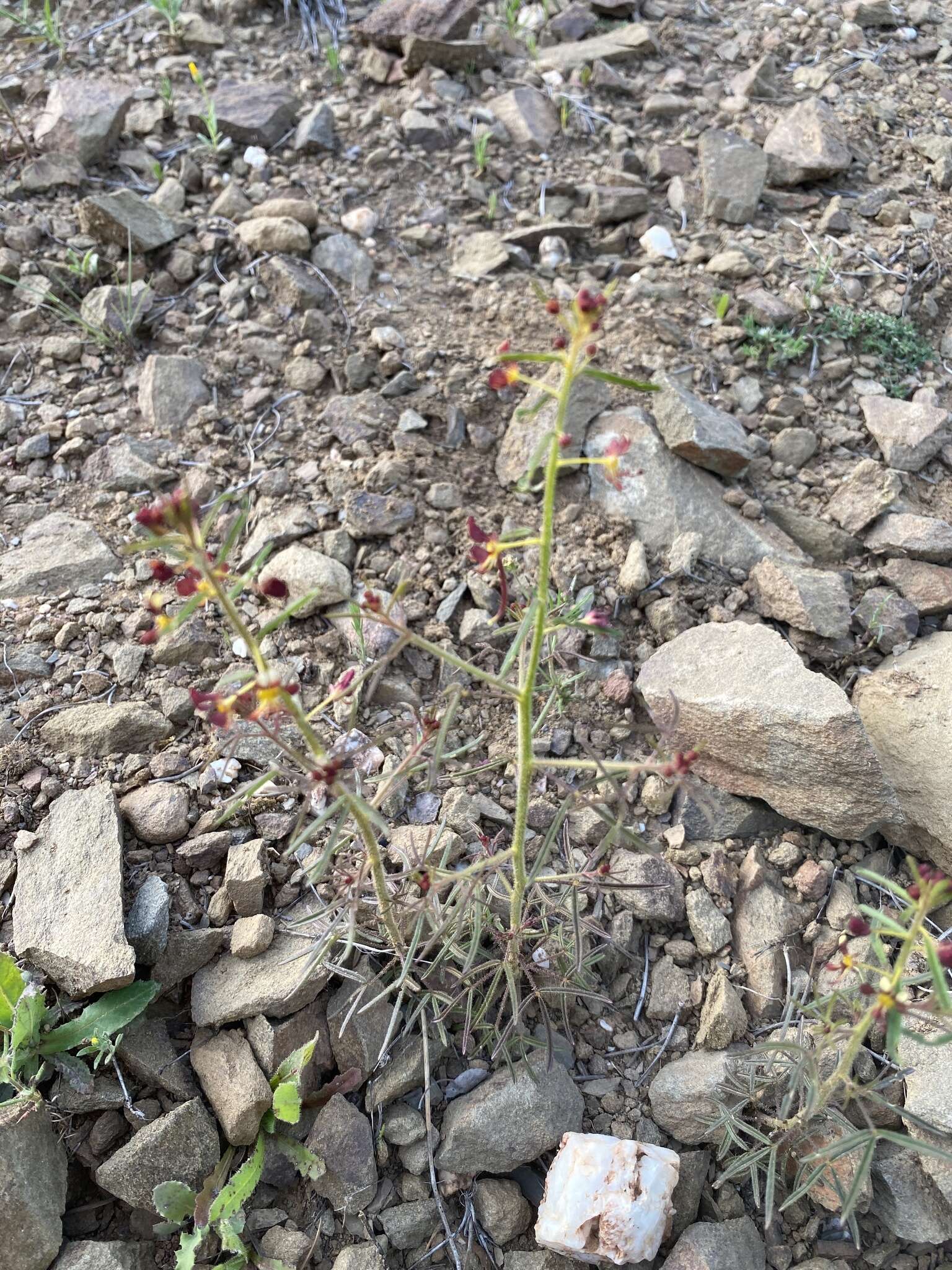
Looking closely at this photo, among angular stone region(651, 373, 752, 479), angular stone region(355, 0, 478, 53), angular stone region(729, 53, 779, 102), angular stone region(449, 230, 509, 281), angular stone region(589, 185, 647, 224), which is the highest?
angular stone region(355, 0, 478, 53)

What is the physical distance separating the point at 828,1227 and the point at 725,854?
916 mm

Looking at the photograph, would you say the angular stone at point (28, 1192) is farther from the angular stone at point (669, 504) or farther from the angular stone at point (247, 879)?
the angular stone at point (669, 504)

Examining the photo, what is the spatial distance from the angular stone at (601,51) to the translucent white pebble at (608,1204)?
483 centimetres

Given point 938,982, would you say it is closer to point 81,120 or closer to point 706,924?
point 706,924

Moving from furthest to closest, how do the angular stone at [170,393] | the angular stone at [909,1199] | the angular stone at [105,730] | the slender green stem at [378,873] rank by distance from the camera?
the angular stone at [170,393] → the angular stone at [105,730] → the angular stone at [909,1199] → the slender green stem at [378,873]

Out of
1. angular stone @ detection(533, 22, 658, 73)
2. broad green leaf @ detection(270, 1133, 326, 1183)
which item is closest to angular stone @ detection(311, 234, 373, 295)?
angular stone @ detection(533, 22, 658, 73)

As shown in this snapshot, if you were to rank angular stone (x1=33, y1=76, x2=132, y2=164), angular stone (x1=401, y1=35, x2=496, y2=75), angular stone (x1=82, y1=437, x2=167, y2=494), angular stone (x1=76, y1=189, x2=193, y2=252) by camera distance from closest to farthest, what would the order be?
angular stone (x1=82, y1=437, x2=167, y2=494), angular stone (x1=76, y1=189, x2=193, y2=252), angular stone (x1=33, y1=76, x2=132, y2=164), angular stone (x1=401, y1=35, x2=496, y2=75)

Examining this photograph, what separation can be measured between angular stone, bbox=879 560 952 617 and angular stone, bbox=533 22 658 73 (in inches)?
127

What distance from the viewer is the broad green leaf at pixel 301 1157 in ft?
Result: 7.43

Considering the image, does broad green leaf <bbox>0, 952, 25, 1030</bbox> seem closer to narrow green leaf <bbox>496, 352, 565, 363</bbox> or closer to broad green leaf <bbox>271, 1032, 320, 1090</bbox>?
broad green leaf <bbox>271, 1032, 320, 1090</bbox>

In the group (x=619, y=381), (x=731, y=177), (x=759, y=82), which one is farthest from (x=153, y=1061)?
(x=759, y=82)

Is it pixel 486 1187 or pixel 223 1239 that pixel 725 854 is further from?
pixel 223 1239

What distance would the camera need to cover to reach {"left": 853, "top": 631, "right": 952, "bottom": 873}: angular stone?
262 cm

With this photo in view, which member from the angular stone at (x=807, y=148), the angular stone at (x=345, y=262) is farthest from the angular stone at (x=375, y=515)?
the angular stone at (x=807, y=148)
